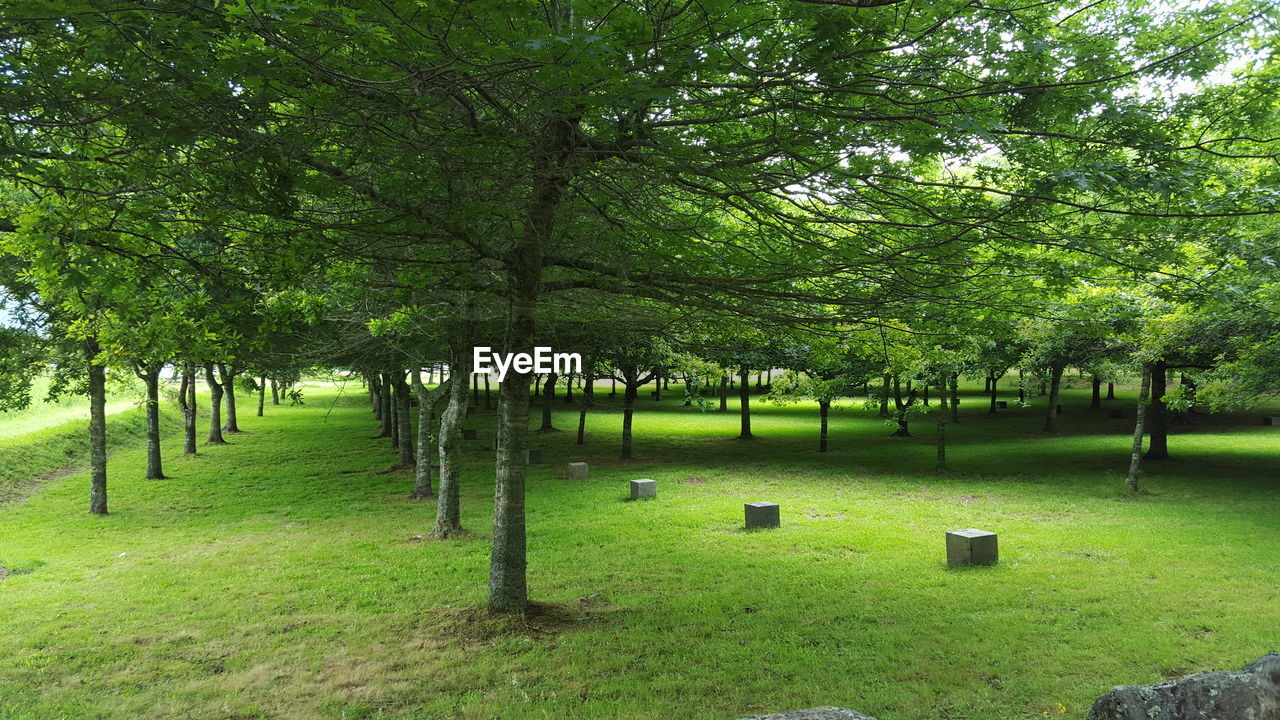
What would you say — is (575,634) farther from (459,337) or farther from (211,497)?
(211,497)

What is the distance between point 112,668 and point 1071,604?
1104cm

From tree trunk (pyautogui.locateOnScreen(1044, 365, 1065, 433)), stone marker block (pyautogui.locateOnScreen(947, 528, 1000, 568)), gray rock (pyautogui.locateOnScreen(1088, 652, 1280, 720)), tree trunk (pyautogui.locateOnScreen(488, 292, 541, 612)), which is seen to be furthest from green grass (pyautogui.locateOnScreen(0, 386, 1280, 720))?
tree trunk (pyautogui.locateOnScreen(1044, 365, 1065, 433))

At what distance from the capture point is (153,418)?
63.3 ft

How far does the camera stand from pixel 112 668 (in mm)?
7227

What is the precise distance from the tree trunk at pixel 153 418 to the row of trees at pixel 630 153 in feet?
39.0

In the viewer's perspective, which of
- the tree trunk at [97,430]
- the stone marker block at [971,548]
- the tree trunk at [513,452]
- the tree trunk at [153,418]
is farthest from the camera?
the tree trunk at [153,418]

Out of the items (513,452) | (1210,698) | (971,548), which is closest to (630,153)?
(513,452)

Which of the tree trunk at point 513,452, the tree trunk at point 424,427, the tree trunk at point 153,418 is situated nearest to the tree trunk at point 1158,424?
the tree trunk at point 424,427

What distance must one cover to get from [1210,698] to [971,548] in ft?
22.5

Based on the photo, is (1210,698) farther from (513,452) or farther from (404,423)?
(404,423)

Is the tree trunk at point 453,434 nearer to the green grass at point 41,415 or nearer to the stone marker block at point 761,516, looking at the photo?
the stone marker block at point 761,516

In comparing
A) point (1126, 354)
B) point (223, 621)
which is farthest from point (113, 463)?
point (1126, 354)

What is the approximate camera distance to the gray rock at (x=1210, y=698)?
4.11 metres

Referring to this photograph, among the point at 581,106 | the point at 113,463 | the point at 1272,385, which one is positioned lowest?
the point at 113,463
